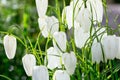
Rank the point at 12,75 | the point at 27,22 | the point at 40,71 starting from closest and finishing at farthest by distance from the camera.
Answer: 1. the point at 40,71
2. the point at 12,75
3. the point at 27,22

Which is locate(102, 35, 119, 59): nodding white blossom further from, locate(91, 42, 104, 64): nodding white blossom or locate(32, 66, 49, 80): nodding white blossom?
locate(32, 66, 49, 80): nodding white blossom

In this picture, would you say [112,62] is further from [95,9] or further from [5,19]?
[5,19]

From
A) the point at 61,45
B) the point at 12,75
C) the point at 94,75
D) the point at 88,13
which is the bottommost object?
the point at 12,75

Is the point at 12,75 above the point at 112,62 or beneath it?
beneath

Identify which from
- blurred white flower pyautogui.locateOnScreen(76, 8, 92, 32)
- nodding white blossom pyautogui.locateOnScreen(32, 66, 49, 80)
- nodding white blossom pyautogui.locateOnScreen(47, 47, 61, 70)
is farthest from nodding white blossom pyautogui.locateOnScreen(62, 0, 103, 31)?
nodding white blossom pyautogui.locateOnScreen(32, 66, 49, 80)

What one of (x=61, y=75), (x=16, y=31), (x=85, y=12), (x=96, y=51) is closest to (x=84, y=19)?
(x=85, y=12)

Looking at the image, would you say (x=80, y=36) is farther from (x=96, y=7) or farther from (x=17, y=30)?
(x=17, y=30)

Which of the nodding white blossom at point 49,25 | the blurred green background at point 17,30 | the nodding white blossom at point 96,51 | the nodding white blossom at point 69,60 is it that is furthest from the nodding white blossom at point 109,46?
the blurred green background at point 17,30

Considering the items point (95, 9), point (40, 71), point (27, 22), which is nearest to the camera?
point (40, 71)

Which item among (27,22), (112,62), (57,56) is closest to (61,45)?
(57,56)
